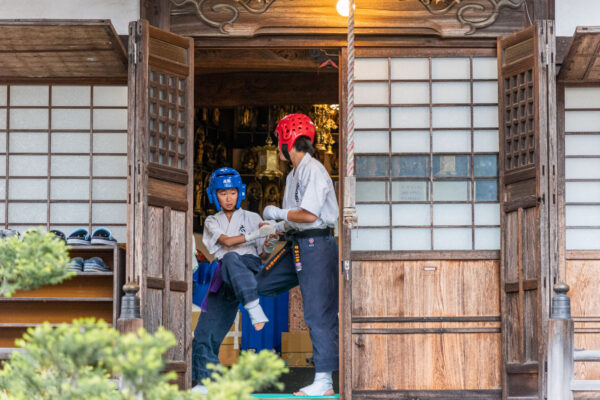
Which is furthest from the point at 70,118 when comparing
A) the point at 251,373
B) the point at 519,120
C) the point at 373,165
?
the point at 251,373

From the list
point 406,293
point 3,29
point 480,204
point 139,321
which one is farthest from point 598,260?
point 3,29

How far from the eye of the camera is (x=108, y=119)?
7652 mm

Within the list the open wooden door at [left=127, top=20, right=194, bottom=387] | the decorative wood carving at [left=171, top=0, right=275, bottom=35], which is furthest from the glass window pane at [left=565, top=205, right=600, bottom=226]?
the open wooden door at [left=127, top=20, right=194, bottom=387]

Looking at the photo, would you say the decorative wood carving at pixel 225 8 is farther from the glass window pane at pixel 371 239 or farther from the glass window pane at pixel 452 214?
the glass window pane at pixel 452 214

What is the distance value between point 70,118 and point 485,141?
2.86m

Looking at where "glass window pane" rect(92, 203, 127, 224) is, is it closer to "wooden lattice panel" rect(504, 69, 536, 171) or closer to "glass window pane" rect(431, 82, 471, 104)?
"glass window pane" rect(431, 82, 471, 104)

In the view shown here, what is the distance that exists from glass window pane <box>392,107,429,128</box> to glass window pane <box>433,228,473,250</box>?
28.8 inches

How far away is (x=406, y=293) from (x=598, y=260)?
1358 mm

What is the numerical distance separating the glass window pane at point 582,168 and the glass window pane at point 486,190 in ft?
1.91

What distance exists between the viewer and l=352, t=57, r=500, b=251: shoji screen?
7.25 meters

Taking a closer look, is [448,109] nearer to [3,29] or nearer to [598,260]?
[598,260]

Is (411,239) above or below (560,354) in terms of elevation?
above

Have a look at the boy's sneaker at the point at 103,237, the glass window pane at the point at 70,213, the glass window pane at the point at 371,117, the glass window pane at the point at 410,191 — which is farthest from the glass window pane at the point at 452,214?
the glass window pane at the point at 70,213

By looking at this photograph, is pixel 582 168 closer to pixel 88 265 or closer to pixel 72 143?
pixel 88 265
